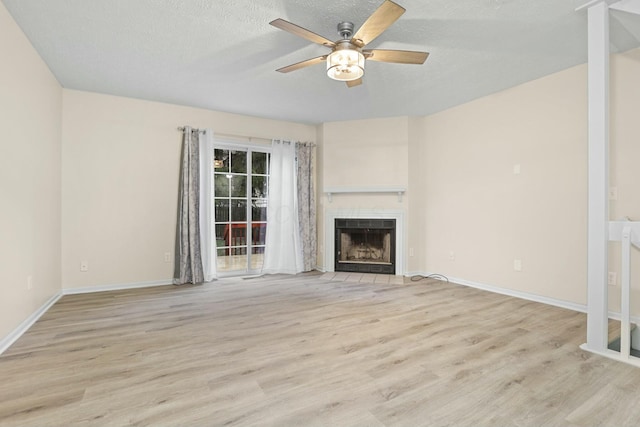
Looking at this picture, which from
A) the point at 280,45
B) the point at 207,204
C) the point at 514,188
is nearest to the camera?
the point at 280,45

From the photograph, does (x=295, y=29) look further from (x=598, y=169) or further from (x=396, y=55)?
(x=598, y=169)

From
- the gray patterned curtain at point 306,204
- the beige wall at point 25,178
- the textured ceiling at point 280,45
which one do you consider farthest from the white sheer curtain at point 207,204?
the beige wall at point 25,178

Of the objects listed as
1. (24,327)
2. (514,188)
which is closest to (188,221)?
(24,327)

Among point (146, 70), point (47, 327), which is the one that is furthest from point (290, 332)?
point (146, 70)

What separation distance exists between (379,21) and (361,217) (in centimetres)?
333

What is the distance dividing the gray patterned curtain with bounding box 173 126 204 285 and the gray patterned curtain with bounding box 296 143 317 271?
1603 millimetres

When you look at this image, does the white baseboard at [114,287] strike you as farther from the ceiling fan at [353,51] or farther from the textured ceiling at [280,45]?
the ceiling fan at [353,51]

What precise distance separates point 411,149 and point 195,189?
3.28 metres

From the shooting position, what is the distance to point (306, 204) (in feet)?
17.2

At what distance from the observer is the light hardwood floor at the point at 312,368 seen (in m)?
1.60

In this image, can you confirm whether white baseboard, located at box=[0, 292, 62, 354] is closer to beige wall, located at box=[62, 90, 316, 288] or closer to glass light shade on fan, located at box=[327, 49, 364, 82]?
beige wall, located at box=[62, 90, 316, 288]

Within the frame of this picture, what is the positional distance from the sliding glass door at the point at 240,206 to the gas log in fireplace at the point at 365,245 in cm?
130

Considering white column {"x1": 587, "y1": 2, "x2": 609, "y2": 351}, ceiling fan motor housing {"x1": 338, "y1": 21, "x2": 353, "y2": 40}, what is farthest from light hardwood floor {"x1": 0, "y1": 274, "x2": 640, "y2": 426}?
ceiling fan motor housing {"x1": 338, "y1": 21, "x2": 353, "y2": 40}

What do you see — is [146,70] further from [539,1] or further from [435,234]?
[435,234]
